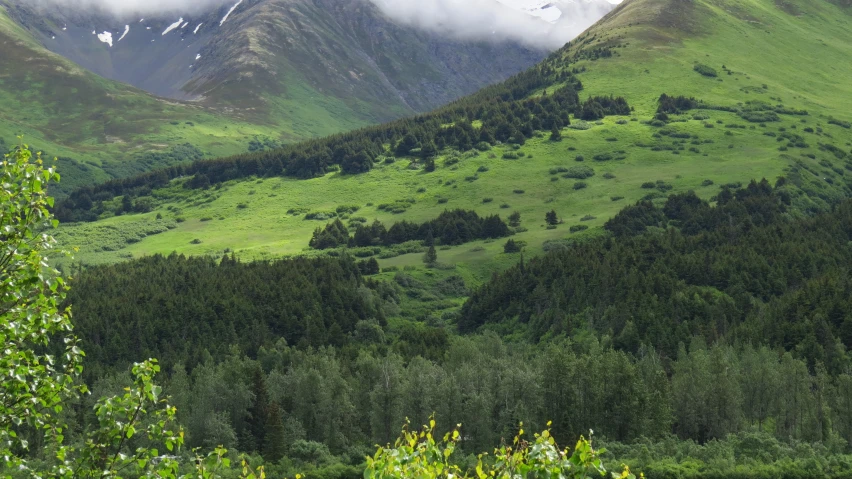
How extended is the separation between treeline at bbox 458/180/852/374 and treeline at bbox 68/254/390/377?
22.5 m

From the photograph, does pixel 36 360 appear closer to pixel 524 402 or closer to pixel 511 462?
pixel 511 462

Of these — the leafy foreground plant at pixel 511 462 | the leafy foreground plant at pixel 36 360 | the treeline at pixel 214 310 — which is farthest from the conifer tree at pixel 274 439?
the leafy foreground plant at pixel 511 462

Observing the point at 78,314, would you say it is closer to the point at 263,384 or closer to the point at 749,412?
the point at 263,384

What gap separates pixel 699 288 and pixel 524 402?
1917 inches

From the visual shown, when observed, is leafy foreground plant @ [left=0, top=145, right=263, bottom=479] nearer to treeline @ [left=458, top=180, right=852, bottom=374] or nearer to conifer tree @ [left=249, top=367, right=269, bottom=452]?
conifer tree @ [left=249, top=367, right=269, bottom=452]

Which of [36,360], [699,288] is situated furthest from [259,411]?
[36,360]

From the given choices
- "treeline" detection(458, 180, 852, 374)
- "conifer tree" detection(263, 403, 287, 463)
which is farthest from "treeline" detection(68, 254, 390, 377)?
"conifer tree" detection(263, 403, 287, 463)

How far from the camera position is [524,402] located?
102 m

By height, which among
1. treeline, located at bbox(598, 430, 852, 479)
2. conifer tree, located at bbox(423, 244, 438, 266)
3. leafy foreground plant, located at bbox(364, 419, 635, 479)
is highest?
leafy foreground plant, located at bbox(364, 419, 635, 479)

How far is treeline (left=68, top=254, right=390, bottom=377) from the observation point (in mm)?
139750

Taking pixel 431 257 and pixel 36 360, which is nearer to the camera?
pixel 36 360

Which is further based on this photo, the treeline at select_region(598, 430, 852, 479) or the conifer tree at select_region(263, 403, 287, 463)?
the conifer tree at select_region(263, 403, 287, 463)

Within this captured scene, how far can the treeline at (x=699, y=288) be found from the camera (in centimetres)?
11906

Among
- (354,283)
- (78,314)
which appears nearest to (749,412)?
(354,283)
